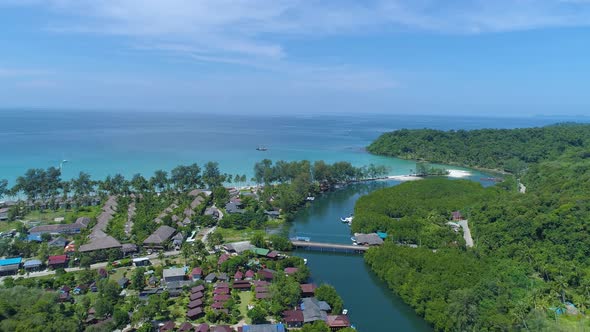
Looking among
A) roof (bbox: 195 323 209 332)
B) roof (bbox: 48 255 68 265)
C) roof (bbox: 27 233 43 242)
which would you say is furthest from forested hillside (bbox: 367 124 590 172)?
roof (bbox: 27 233 43 242)

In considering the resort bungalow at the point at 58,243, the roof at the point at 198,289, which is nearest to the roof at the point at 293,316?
the roof at the point at 198,289

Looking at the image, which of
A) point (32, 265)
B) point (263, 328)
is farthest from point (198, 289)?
point (32, 265)

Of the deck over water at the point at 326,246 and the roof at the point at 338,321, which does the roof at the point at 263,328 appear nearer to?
the roof at the point at 338,321

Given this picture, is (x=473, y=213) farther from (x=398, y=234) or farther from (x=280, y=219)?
(x=280, y=219)

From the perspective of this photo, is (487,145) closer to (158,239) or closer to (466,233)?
(466,233)

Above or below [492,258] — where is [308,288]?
below

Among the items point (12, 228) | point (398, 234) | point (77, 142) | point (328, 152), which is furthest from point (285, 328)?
point (77, 142)

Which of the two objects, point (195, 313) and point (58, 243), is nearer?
point (195, 313)
